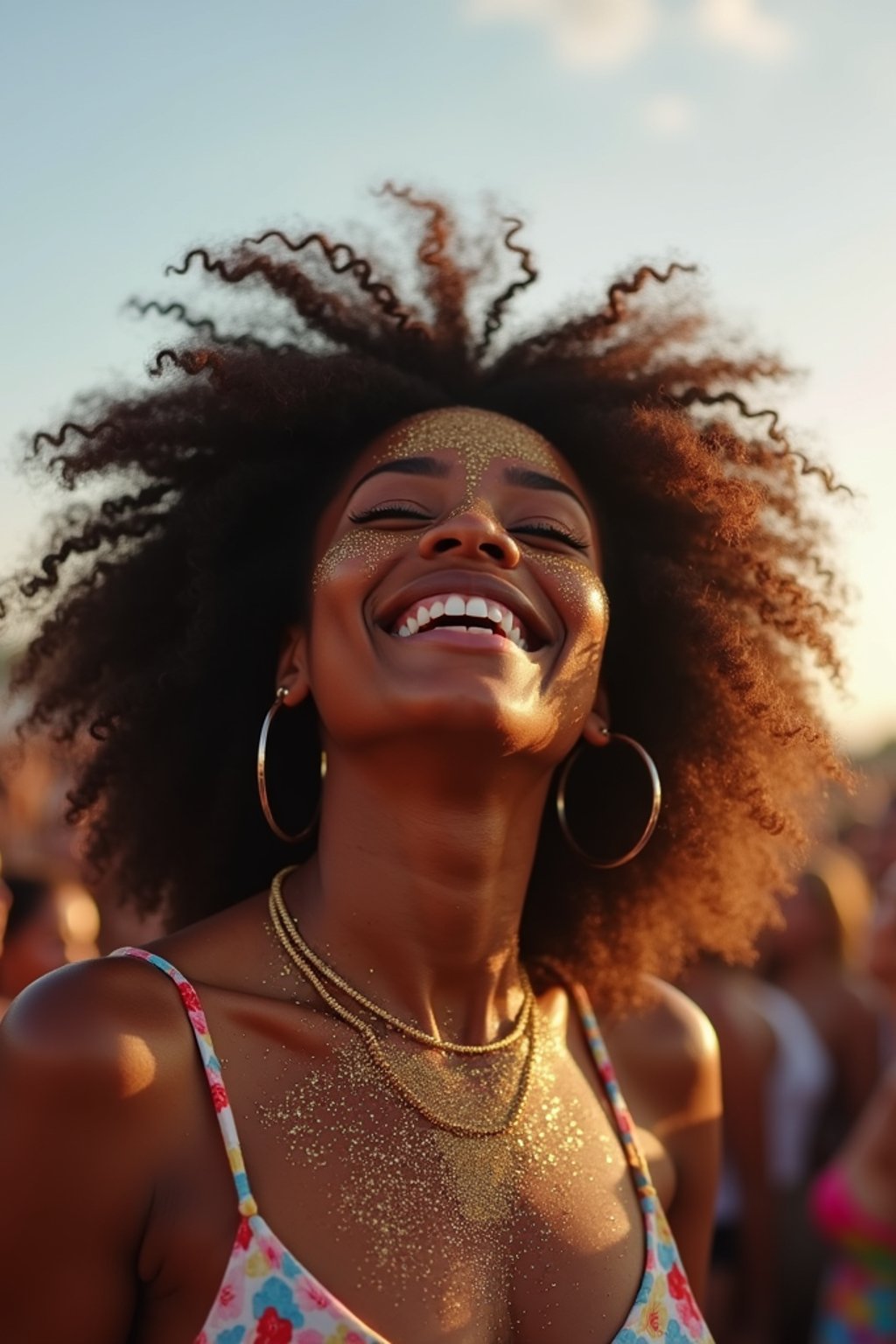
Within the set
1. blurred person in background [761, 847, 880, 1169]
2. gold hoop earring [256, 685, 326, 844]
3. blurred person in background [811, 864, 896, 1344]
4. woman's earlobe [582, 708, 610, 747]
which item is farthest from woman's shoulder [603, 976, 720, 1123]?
blurred person in background [761, 847, 880, 1169]

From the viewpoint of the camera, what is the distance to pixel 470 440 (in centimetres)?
302

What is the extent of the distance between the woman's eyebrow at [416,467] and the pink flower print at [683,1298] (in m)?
1.52

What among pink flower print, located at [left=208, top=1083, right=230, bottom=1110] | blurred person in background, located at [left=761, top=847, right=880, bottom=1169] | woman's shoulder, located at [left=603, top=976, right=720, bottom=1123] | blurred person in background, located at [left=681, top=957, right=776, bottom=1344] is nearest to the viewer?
pink flower print, located at [left=208, top=1083, right=230, bottom=1110]

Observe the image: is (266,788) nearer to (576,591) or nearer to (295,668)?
(295,668)

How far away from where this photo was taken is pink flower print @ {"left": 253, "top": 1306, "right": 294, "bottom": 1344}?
2.18 metres

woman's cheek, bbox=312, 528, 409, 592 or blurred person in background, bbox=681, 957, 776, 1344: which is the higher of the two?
woman's cheek, bbox=312, 528, 409, 592

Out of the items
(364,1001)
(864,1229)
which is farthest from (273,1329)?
(864,1229)

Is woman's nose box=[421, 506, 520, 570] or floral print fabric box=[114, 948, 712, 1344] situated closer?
floral print fabric box=[114, 948, 712, 1344]

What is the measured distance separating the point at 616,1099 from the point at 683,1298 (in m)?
0.40

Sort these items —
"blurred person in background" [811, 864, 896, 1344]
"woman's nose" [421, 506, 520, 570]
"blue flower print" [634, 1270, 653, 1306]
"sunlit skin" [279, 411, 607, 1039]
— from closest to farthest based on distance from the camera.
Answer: "blue flower print" [634, 1270, 653, 1306] < "sunlit skin" [279, 411, 607, 1039] < "woman's nose" [421, 506, 520, 570] < "blurred person in background" [811, 864, 896, 1344]

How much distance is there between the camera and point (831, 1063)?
655 cm

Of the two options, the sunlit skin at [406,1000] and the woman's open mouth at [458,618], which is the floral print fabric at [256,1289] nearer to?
the sunlit skin at [406,1000]

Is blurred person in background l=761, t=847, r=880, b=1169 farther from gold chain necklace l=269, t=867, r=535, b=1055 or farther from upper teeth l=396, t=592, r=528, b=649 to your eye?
upper teeth l=396, t=592, r=528, b=649

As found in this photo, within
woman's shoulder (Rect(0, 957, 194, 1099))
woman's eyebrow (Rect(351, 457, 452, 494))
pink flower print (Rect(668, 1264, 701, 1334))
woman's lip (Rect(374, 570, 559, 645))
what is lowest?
pink flower print (Rect(668, 1264, 701, 1334))
